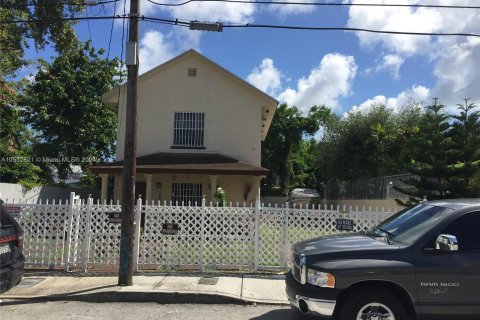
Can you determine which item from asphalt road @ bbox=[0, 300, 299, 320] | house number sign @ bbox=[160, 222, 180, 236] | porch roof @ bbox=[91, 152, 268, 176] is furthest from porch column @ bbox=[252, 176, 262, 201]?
asphalt road @ bbox=[0, 300, 299, 320]

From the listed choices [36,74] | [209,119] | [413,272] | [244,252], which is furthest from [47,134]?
[413,272]

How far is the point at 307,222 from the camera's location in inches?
408

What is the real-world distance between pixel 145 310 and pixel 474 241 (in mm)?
4830

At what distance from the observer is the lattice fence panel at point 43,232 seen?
1002cm

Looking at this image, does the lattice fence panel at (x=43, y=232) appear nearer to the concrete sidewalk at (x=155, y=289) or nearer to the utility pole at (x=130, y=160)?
the concrete sidewalk at (x=155, y=289)

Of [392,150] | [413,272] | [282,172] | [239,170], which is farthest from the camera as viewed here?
[282,172]

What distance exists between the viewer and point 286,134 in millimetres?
45406

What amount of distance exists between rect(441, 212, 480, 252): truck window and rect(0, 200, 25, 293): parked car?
5.65 metres

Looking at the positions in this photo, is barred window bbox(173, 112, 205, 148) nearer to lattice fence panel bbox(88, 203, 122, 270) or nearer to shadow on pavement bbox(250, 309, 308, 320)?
lattice fence panel bbox(88, 203, 122, 270)

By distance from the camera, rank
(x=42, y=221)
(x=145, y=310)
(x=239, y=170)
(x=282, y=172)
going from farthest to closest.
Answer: (x=282, y=172) < (x=239, y=170) < (x=42, y=221) < (x=145, y=310)

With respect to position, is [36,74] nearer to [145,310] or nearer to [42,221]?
[42,221]

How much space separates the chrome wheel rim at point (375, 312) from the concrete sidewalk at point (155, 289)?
8.55ft

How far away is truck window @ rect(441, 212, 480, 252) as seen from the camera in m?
5.76

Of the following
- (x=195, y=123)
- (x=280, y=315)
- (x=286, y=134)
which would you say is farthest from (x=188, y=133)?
(x=286, y=134)
